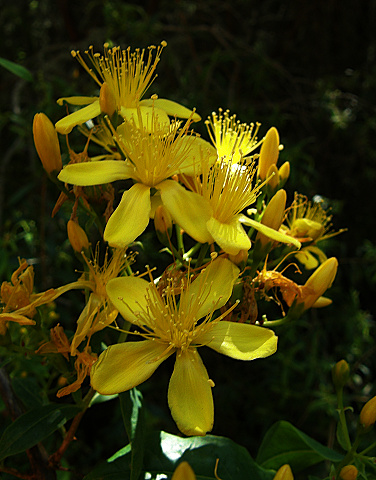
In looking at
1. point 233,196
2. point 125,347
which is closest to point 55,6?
point 233,196

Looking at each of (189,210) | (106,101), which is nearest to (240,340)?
(189,210)

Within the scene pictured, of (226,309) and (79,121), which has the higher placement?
(79,121)

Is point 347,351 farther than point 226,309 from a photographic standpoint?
Yes

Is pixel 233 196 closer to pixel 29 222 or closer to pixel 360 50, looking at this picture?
pixel 29 222

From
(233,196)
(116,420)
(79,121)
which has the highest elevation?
(79,121)

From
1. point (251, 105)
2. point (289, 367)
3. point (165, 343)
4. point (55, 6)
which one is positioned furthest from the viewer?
point (55, 6)

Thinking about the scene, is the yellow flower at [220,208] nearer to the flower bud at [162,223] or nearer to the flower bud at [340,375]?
the flower bud at [162,223]

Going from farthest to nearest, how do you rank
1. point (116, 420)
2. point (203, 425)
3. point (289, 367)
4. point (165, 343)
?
point (289, 367), point (116, 420), point (165, 343), point (203, 425)
